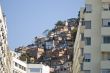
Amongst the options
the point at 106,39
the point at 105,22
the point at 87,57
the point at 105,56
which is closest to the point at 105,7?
the point at 105,22

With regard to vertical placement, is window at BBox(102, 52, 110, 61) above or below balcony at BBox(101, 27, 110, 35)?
below

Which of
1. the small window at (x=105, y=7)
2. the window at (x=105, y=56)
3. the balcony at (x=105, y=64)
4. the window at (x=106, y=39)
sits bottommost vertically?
the balcony at (x=105, y=64)

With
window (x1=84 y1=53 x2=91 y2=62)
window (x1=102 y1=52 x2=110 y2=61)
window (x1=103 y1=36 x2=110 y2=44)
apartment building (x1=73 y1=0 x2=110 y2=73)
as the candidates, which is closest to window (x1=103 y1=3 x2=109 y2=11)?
apartment building (x1=73 y1=0 x2=110 y2=73)

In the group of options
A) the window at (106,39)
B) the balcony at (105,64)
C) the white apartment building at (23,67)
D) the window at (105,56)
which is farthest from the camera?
the white apartment building at (23,67)

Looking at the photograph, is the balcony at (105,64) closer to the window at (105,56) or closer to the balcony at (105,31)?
the window at (105,56)

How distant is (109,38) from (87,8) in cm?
493

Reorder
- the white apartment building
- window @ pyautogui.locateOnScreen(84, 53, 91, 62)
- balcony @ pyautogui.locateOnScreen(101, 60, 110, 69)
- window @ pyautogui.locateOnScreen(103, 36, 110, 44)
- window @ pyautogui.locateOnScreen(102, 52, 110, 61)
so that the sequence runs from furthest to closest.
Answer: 1. the white apartment building
2. window @ pyautogui.locateOnScreen(84, 53, 91, 62)
3. window @ pyautogui.locateOnScreen(103, 36, 110, 44)
4. window @ pyautogui.locateOnScreen(102, 52, 110, 61)
5. balcony @ pyautogui.locateOnScreen(101, 60, 110, 69)

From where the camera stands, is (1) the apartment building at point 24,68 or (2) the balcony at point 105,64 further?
(1) the apartment building at point 24,68

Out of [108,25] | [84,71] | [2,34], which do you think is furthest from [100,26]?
[2,34]

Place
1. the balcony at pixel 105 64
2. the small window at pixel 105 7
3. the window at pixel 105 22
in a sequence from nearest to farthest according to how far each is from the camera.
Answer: the balcony at pixel 105 64 → the window at pixel 105 22 → the small window at pixel 105 7

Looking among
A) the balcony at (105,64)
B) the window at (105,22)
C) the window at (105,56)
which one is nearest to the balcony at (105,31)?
the window at (105,22)

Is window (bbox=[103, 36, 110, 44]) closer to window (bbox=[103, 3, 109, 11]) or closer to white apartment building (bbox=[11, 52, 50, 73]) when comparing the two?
window (bbox=[103, 3, 109, 11])

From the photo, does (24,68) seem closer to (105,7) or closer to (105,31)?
(105,7)

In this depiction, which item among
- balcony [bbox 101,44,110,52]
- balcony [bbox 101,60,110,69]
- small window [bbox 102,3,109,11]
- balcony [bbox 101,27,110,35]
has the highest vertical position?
small window [bbox 102,3,109,11]
